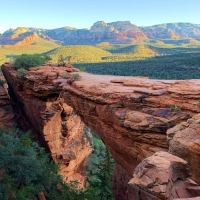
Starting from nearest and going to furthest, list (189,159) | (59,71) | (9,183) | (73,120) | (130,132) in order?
(189,159) < (130,132) < (9,183) < (59,71) < (73,120)

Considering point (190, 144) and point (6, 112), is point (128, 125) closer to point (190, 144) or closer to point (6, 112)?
point (190, 144)

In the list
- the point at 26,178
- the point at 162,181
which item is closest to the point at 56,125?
the point at 26,178

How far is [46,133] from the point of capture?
19.7 m

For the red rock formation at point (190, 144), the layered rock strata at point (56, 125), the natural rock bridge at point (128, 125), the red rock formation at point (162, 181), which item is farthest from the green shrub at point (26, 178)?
the red rock formation at point (162, 181)

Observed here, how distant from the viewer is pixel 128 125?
1051cm

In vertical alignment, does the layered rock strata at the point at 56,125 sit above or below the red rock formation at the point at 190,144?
below

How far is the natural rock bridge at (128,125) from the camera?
602 cm

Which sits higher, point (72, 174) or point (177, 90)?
point (177, 90)

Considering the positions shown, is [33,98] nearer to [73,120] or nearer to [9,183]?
[73,120]

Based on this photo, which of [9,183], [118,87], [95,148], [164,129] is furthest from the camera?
[95,148]

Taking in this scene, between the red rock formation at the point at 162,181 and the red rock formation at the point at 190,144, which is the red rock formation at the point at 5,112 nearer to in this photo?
the red rock formation at the point at 190,144

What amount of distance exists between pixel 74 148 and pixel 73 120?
2565 mm

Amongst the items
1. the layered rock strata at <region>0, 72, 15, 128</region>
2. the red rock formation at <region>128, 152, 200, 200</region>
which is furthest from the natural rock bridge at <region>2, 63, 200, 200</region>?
the layered rock strata at <region>0, 72, 15, 128</region>

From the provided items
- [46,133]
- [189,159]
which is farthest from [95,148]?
[189,159]
